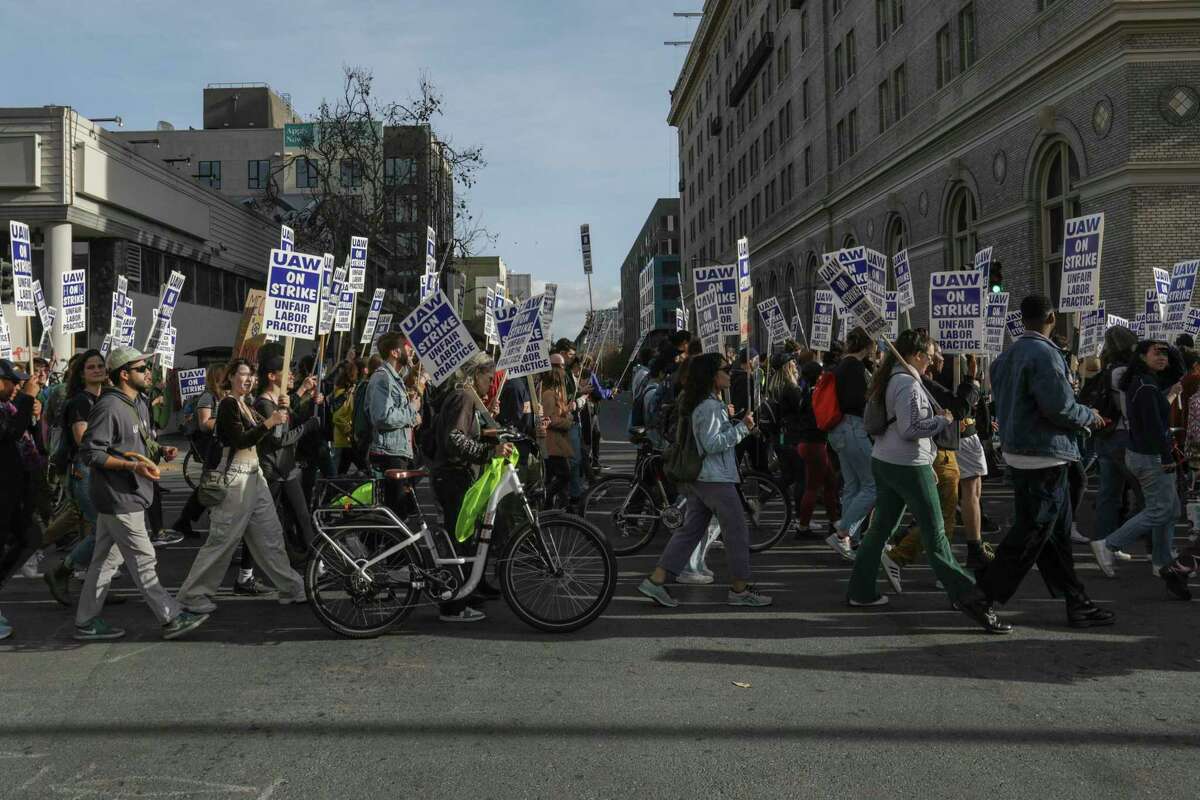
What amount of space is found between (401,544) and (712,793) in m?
3.20

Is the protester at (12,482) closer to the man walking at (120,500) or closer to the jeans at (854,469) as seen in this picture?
the man walking at (120,500)

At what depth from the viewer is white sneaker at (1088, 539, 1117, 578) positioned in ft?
27.2

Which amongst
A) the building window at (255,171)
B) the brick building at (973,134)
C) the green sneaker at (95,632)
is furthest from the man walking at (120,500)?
the building window at (255,171)

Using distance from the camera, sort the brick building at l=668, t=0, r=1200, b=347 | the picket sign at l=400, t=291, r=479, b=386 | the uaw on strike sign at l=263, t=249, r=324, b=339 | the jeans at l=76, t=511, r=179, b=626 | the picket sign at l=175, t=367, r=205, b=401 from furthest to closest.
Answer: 1. the brick building at l=668, t=0, r=1200, b=347
2. the picket sign at l=175, t=367, r=205, b=401
3. the uaw on strike sign at l=263, t=249, r=324, b=339
4. the picket sign at l=400, t=291, r=479, b=386
5. the jeans at l=76, t=511, r=179, b=626

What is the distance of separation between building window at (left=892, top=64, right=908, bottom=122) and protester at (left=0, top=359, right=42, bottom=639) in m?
31.3

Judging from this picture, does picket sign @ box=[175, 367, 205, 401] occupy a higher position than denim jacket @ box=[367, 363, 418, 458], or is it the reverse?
picket sign @ box=[175, 367, 205, 401]

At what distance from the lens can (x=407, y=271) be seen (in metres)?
48.6

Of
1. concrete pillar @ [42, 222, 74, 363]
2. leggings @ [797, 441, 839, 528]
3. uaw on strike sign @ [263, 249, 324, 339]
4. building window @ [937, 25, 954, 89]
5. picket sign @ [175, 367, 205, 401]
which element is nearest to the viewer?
uaw on strike sign @ [263, 249, 324, 339]

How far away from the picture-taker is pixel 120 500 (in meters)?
6.55

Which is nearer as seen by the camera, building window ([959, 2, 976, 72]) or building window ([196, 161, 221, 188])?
building window ([959, 2, 976, 72])

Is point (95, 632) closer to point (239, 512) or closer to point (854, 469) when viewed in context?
point (239, 512)

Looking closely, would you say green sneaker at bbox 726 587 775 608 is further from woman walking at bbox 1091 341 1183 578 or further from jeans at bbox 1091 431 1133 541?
jeans at bbox 1091 431 1133 541

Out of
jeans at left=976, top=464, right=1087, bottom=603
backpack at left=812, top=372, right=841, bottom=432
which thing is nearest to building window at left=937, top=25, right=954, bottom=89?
backpack at left=812, top=372, right=841, bottom=432

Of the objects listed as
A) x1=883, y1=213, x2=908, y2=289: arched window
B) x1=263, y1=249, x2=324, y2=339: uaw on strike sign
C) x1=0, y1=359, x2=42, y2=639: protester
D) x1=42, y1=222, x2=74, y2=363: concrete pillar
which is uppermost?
x1=883, y1=213, x2=908, y2=289: arched window
